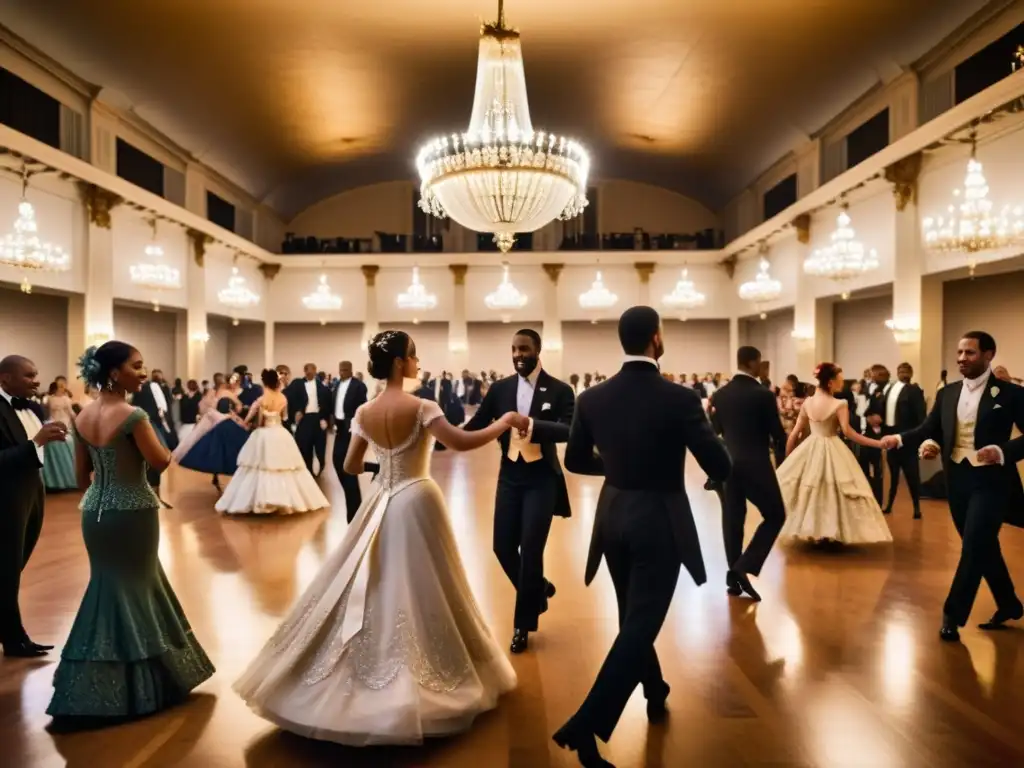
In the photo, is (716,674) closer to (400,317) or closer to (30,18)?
(30,18)

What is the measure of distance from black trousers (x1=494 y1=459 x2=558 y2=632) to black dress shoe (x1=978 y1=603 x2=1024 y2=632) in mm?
2471

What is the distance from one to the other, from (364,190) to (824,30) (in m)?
16.1

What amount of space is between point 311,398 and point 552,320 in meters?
14.3

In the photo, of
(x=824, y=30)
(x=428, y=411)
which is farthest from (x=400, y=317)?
(x=428, y=411)

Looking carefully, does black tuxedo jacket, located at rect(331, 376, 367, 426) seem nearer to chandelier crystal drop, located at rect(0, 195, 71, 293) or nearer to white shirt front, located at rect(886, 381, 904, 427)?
chandelier crystal drop, located at rect(0, 195, 71, 293)

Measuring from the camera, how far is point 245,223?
22.0 m

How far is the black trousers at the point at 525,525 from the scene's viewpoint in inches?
161

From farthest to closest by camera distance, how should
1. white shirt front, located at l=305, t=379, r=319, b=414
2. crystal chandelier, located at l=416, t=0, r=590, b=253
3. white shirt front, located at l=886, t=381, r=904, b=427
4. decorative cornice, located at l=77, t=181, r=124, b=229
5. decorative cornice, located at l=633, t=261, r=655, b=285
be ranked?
1. decorative cornice, located at l=633, t=261, r=655, b=285
2. decorative cornice, located at l=77, t=181, r=124, b=229
3. white shirt front, located at l=305, t=379, r=319, b=414
4. white shirt front, located at l=886, t=381, r=904, b=427
5. crystal chandelier, located at l=416, t=0, r=590, b=253

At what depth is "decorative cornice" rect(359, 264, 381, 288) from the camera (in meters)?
23.6

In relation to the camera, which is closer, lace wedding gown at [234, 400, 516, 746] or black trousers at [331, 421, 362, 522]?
lace wedding gown at [234, 400, 516, 746]

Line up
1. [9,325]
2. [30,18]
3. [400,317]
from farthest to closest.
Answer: [400,317] → [9,325] → [30,18]

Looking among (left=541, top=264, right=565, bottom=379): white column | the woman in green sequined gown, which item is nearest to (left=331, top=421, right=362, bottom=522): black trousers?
the woman in green sequined gown

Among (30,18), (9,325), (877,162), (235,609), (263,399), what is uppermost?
(30,18)

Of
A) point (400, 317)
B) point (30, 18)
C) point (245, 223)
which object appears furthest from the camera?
point (400, 317)
